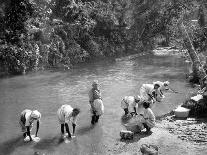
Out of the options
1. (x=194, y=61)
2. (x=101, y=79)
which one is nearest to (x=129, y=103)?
(x=194, y=61)

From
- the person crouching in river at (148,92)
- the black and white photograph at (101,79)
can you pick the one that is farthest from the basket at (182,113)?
the person crouching in river at (148,92)

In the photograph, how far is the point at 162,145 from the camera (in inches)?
442

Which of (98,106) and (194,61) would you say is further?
(194,61)

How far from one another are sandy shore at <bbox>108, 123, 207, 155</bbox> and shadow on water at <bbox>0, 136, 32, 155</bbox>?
299 cm

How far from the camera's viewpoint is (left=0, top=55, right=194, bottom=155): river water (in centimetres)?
1175

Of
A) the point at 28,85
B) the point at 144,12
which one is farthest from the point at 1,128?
the point at 144,12

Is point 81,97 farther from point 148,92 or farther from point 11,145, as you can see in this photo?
point 11,145

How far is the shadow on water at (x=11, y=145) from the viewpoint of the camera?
11.3 meters

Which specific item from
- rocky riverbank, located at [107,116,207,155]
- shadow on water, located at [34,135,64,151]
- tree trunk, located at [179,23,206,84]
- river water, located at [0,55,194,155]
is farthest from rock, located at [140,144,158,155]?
tree trunk, located at [179,23,206,84]

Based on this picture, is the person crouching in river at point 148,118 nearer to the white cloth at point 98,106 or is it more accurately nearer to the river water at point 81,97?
the river water at point 81,97

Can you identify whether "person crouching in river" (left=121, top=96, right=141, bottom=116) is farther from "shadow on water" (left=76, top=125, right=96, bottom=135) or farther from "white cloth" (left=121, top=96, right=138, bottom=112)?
"shadow on water" (left=76, top=125, right=96, bottom=135)

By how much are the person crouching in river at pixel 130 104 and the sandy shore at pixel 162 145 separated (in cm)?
207

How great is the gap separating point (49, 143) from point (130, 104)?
149 inches

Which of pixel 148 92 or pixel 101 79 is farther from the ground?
pixel 148 92
